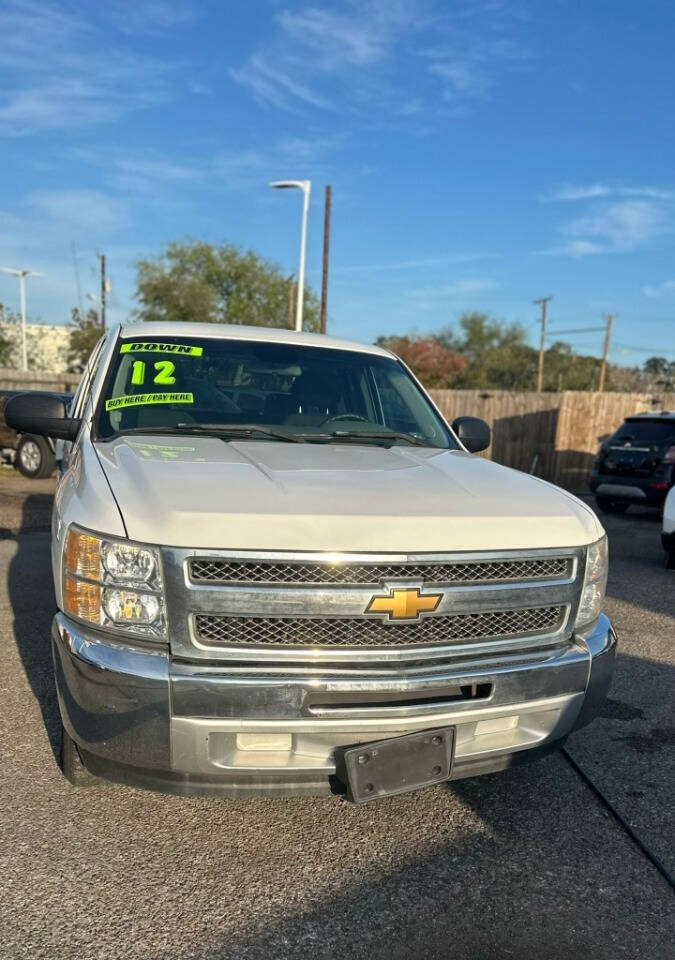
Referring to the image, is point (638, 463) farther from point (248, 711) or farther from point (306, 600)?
point (248, 711)

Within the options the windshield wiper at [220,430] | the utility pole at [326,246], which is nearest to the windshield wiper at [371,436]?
the windshield wiper at [220,430]

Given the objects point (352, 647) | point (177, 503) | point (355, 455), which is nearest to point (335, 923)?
point (352, 647)

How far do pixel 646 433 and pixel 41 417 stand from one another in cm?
1051

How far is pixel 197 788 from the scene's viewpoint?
2600 mm

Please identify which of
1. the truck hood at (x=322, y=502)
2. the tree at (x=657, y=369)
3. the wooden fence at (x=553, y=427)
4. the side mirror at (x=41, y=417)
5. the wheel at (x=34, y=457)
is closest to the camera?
the truck hood at (x=322, y=502)

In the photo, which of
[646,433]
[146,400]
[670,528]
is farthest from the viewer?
[646,433]

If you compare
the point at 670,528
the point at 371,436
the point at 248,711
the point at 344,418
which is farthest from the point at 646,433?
the point at 248,711

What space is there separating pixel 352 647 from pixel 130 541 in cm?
77

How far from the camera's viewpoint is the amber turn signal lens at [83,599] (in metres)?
2.61

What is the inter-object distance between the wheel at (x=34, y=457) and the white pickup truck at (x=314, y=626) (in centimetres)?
1139

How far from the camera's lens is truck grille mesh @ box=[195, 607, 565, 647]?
8.38 ft

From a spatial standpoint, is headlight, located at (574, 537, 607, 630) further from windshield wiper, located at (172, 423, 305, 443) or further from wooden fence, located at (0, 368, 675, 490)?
wooden fence, located at (0, 368, 675, 490)

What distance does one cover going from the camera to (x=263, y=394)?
13.9 ft

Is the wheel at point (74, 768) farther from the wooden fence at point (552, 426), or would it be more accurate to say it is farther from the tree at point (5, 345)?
the tree at point (5, 345)
